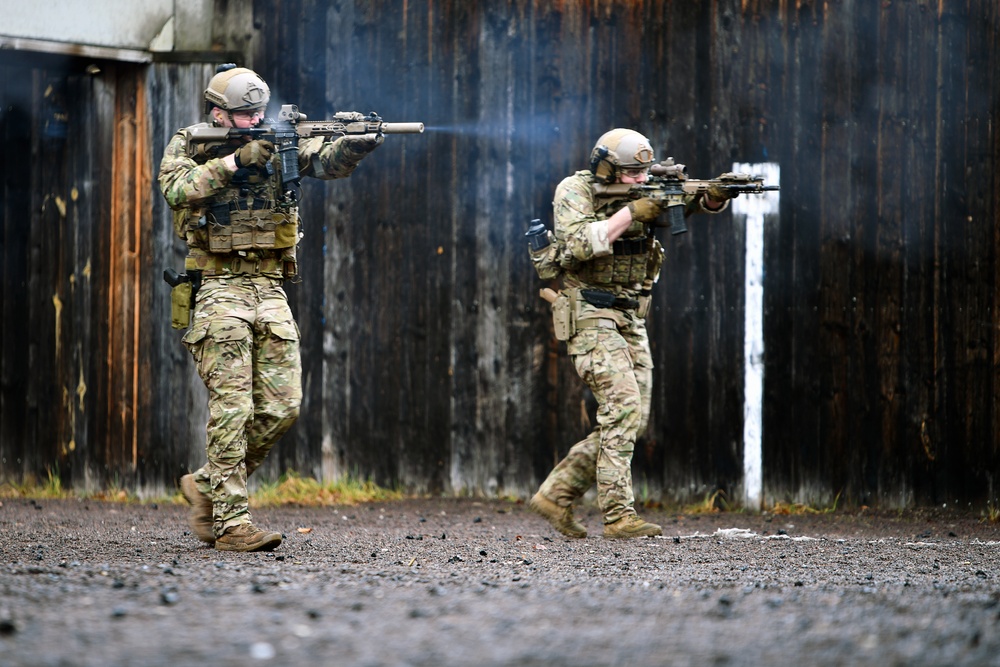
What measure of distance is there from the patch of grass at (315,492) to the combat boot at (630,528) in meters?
2.14

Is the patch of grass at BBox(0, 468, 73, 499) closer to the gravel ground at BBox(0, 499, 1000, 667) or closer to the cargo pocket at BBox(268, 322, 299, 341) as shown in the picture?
the gravel ground at BBox(0, 499, 1000, 667)

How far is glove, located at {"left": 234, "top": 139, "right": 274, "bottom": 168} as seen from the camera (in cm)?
612

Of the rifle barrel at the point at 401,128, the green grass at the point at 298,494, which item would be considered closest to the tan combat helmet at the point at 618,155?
the rifle barrel at the point at 401,128

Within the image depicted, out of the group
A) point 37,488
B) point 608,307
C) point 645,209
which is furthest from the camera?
point 37,488

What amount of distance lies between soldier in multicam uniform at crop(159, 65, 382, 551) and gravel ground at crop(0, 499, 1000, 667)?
0.45 metres

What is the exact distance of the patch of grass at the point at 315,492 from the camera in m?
8.48

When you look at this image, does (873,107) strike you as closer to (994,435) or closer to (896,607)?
(994,435)

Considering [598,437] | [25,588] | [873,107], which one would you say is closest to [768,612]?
[25,588]

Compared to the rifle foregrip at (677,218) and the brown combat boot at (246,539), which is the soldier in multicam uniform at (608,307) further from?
the brown combat boot at (246,539)

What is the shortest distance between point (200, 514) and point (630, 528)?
7.08 feet

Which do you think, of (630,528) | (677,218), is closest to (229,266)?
(677,218)

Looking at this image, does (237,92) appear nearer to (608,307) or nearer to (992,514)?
(608,307)

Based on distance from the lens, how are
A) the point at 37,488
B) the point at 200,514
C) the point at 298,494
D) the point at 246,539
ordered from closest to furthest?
the point at 246,539 → the point at 200,514 → the point at 298,494 → the point at 37,488

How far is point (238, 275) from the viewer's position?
631cm
